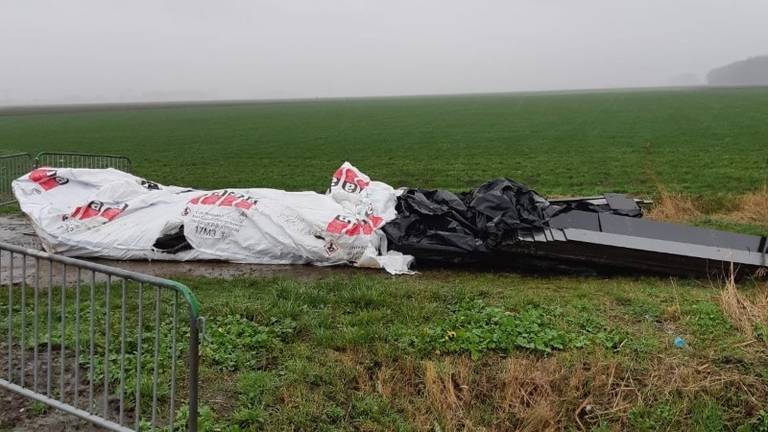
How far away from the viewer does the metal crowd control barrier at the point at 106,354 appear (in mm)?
3381

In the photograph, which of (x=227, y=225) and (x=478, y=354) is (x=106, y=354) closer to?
(x=478, y=354)

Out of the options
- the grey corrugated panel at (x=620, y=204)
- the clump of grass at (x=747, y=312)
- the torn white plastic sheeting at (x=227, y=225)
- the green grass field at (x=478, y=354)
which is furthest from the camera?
the grey corrugated panel at (x=620, y=204)

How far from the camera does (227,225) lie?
24.4 ft

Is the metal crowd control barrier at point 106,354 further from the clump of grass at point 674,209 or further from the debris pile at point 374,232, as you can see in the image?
the clump of grass at point 674,209

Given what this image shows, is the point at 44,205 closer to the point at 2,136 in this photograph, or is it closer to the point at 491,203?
the point at 491,203

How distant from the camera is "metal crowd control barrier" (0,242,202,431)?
3381 mm

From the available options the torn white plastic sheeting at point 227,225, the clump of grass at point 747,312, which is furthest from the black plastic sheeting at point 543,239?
the clump of grass at point 747,312

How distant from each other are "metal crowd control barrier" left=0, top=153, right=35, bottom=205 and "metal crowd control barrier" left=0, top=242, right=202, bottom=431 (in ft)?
20.0

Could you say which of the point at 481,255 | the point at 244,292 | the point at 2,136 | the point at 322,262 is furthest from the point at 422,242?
the point at 2,136

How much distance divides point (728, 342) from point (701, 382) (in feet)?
2.36

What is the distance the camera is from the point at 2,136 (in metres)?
45.6

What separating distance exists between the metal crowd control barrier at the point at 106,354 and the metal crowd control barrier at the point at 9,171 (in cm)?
609

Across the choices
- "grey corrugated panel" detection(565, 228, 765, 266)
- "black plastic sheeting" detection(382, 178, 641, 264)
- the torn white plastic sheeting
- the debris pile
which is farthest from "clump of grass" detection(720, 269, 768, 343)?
the torn white plastic sheeting

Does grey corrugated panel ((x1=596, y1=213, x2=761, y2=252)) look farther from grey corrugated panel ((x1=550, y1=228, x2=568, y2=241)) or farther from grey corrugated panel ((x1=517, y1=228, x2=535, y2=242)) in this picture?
grey corrugated panel ((x1=517, y1=228, x2=535, y2=242))
